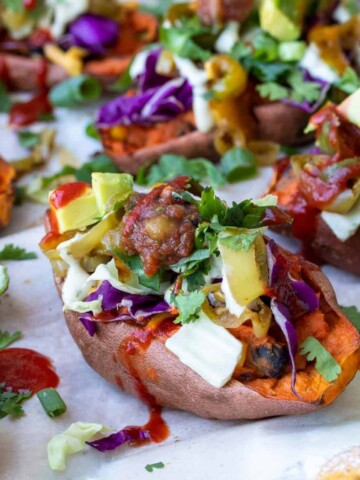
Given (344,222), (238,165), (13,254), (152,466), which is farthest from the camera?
(238,165)

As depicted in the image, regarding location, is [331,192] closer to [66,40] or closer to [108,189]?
[108,189]

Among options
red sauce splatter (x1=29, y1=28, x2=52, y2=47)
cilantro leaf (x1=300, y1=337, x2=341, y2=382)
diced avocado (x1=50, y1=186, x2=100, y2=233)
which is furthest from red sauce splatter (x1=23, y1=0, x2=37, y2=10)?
cilantro leaf (x1=300, y1=337, x2=341, y2=382)

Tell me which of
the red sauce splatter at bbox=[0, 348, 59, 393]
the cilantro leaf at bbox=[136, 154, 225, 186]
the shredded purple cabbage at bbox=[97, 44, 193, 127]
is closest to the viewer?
the red sauce splatter at bbox=[0, 348, 59, 393]

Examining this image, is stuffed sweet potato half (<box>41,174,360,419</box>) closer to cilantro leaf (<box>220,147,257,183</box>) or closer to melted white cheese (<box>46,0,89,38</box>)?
cilantro leaf (<box>220,147,257,183</box>)

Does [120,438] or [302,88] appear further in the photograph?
[302,88]

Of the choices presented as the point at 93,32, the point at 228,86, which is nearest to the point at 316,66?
the point at 228,86

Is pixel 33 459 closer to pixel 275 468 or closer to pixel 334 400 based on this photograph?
pixel 275 468

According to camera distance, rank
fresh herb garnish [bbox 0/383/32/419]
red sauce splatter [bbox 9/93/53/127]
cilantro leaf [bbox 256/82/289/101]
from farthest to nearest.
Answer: red sauce splatter [bbox 9/93/53/127]
cilantro leaf [bbox 256/82/289/101]
fresh herb garnish [bbox 0/383/32/419]

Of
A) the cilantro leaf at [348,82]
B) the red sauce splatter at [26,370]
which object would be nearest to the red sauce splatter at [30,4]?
the cilantro leaf at [348,82]
